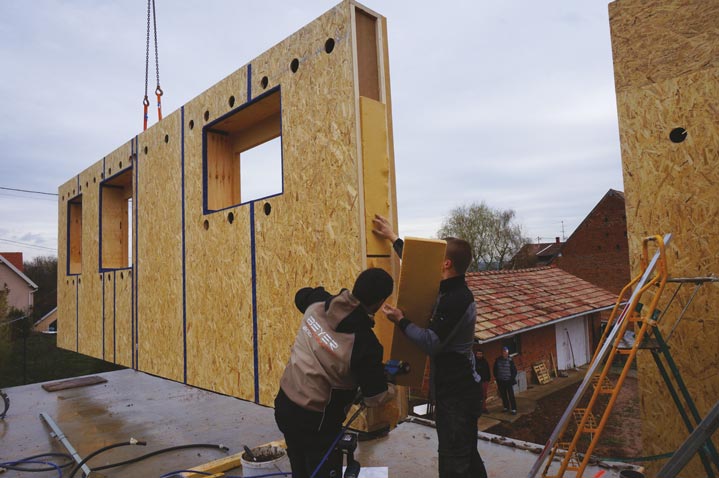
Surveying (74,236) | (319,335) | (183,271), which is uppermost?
(74,236)

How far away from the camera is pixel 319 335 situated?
253cm

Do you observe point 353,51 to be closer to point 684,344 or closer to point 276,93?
point 276,93

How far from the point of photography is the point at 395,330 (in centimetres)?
331

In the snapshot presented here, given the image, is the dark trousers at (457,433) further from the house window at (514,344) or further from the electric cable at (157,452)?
the house window at (514,344)

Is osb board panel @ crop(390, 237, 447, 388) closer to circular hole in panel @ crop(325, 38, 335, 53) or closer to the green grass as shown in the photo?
circular hole in panel @ crop(325, 38, 335, 53)

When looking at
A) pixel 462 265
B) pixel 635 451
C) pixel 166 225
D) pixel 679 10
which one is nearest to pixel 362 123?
pixel 462 265

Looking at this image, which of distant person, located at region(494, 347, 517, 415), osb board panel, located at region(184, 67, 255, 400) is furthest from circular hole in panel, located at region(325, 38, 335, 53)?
distant person, located at region(494, 347, 517, 415)

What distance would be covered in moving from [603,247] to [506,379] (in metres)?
16.8

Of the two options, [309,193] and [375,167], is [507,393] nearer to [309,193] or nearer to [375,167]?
[309,193]

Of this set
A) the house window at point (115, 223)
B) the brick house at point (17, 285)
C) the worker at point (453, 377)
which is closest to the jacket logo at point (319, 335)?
the worker at point (453, 377)

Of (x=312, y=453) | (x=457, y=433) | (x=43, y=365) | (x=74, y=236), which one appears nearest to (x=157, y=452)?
(x=312, y=453)

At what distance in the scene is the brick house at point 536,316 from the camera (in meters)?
12.6

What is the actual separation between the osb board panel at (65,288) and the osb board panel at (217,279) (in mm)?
4911

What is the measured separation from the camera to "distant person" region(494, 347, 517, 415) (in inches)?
454
